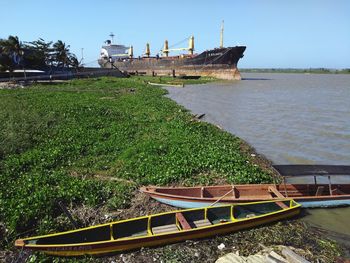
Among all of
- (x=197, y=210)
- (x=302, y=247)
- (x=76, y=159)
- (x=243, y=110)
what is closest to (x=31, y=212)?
(x=197, y=210)

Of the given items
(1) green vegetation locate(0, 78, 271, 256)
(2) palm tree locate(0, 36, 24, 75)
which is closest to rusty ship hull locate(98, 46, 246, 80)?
(2) palm tree locate(0, 36, 24, 75)

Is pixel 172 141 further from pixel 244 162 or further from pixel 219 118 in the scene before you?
pixel 219 118

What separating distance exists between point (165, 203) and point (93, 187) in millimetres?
2033

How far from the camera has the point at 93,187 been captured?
9078mm

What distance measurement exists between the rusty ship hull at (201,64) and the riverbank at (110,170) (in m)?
54.9

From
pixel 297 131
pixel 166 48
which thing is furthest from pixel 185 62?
pixel 297 131

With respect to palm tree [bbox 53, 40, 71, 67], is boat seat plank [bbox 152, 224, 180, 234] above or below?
below

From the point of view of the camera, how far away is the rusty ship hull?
7038 cm

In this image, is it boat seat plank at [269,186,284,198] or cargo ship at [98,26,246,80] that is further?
cargo ship at [98,26,246,80]

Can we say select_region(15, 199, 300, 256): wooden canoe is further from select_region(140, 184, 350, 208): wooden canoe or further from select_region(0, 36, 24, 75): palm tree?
select_region(0, 36, 24, 75): palm tree

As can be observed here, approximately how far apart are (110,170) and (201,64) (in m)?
67.4

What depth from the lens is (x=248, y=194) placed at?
9.56m

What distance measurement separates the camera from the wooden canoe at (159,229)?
6.37m

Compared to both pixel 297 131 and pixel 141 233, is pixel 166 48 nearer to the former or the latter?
pixel 297 131
